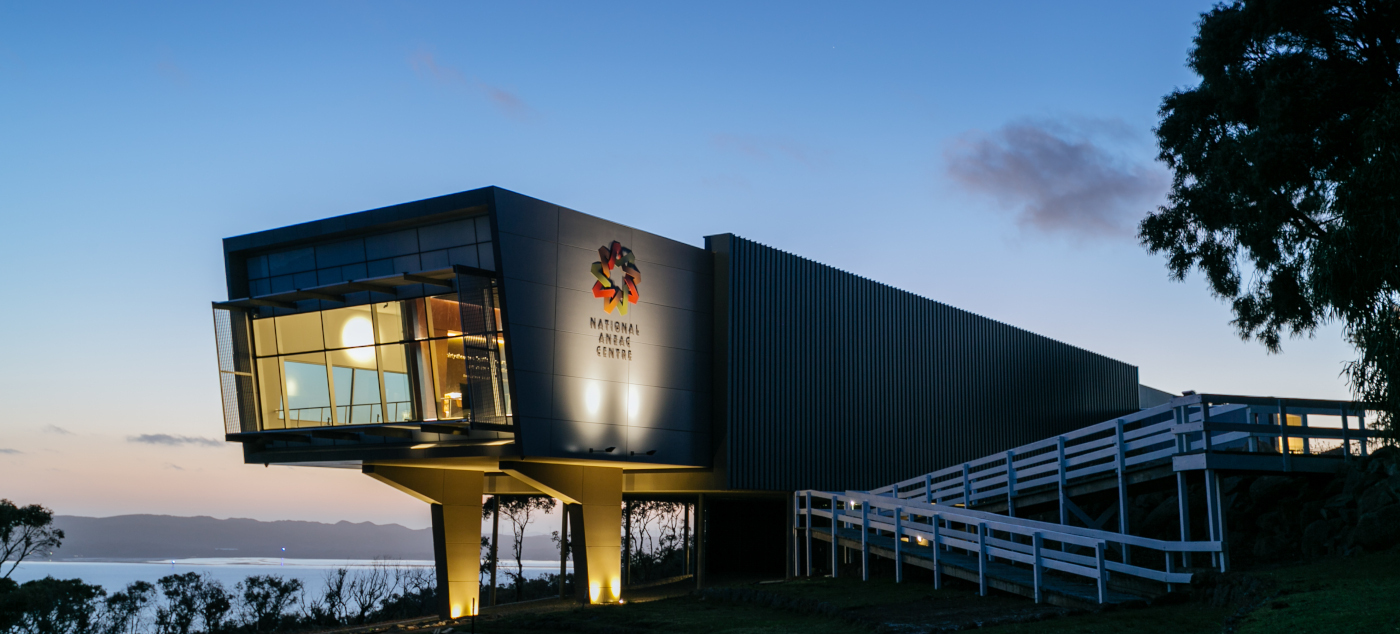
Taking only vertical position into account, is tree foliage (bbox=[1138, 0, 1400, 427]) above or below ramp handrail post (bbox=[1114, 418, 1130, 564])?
above

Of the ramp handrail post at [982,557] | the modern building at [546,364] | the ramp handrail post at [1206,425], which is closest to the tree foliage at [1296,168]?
the ramp handrail post at [1206,425]

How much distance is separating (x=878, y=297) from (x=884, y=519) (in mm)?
11552

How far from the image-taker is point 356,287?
23.4 metres

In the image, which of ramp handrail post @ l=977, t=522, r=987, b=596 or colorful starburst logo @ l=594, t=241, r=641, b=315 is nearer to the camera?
ramp handrail post @ l=977, t=522, r=987, b=596

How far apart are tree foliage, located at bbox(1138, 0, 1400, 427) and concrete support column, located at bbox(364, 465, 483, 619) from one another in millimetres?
20194

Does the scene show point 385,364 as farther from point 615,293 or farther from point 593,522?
point 593,522

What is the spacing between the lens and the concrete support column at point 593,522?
24969 mm

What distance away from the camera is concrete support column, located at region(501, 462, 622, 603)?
25.0 meters

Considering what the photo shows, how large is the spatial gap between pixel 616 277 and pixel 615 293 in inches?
14.8

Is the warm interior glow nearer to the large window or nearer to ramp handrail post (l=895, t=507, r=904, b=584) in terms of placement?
the large window

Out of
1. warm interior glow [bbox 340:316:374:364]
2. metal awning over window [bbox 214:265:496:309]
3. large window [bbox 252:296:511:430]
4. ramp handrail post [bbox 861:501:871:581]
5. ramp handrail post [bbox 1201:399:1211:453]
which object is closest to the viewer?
ramp handrail post [bbox 1201:399:1211:453]

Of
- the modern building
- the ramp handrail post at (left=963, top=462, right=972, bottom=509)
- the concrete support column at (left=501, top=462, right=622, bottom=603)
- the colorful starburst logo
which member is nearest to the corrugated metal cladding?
the modern building

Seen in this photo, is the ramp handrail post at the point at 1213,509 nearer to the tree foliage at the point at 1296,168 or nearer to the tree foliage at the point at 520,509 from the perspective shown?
the tree foliage at the point at 1296,168

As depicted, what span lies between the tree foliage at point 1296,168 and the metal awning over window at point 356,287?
50.2 ft
